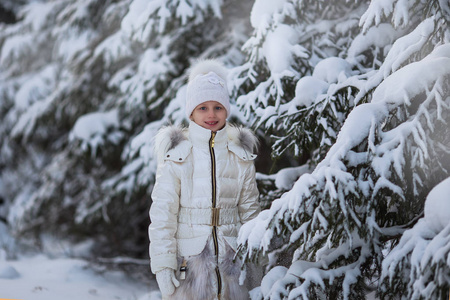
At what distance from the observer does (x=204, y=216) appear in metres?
2.67

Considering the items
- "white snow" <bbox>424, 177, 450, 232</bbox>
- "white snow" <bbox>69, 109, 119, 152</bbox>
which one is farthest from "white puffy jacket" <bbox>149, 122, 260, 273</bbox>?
"white snow" <bbox>69, 109, 119, 152</bbox>

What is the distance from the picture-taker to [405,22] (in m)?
2.48

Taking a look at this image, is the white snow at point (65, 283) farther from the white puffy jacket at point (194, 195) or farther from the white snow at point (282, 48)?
the white snow at point (282, 48)

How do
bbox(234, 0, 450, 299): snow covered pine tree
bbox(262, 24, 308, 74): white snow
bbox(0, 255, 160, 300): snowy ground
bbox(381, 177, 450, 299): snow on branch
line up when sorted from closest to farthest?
1. bbox(381, 177, 450, 299): snow on branch
2. bbox(234, 0, 450, 299): snow covered pine tree
3. bbox(262, 24, 308, 74): white snow
4. bbox(0, 255, 160, 300): snowy ground

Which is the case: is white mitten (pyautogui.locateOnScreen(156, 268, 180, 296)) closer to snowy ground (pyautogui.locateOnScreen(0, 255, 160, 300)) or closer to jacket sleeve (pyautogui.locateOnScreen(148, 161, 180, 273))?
jacket sleeve (pyautogui.locateOnScreen(148, 161, 180, 273))

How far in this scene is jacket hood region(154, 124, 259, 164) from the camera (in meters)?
2.77

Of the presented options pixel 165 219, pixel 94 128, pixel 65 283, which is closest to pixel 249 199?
pixel 165 219

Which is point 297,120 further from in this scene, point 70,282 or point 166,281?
point 70,282

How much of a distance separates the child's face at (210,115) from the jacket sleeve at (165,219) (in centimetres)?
32

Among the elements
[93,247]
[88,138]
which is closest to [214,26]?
[88,138]

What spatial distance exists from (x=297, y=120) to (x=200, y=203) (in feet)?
2.88

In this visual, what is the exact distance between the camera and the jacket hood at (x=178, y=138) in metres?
2.77

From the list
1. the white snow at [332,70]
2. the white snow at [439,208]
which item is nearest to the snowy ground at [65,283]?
the white snow at [332,70]

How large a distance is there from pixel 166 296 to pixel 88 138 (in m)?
3.05
